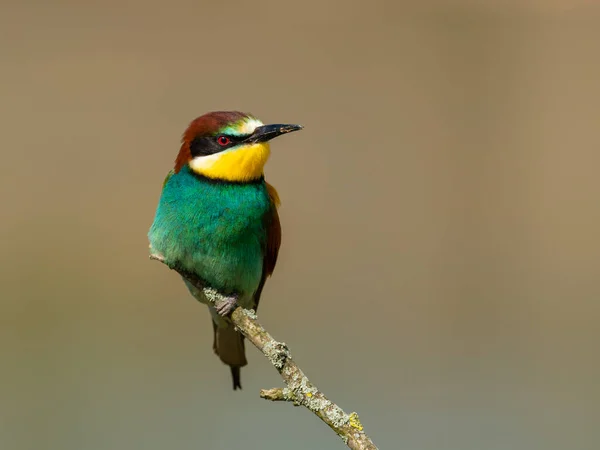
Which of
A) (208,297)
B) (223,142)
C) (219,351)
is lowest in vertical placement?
(219,351)

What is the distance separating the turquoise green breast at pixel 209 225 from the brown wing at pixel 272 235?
4cm

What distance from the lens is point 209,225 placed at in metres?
1.40

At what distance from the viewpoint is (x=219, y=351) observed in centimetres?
162

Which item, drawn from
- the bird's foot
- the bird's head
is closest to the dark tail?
the bird's foot

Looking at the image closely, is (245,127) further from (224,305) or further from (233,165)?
(224,305)

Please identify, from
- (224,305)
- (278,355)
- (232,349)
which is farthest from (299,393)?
(232,349)

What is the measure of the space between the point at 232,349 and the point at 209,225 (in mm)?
344

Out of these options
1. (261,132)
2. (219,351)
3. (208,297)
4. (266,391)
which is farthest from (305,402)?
(219,351)

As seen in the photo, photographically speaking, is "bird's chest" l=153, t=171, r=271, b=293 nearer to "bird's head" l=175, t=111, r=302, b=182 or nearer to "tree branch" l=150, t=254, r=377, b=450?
"bird's head" l=175, t=111, r=302, b=182

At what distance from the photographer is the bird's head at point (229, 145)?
4.47ft

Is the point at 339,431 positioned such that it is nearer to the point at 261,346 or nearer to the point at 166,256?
the point at 261,346

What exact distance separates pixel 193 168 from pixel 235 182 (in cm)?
9

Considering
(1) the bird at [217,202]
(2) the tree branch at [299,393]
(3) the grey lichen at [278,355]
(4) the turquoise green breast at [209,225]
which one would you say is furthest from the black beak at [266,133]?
(3) the grey lichen at [278,355]

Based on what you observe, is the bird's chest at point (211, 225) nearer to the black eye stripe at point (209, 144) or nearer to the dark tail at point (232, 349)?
the black eye stripe at point (209, 144)
